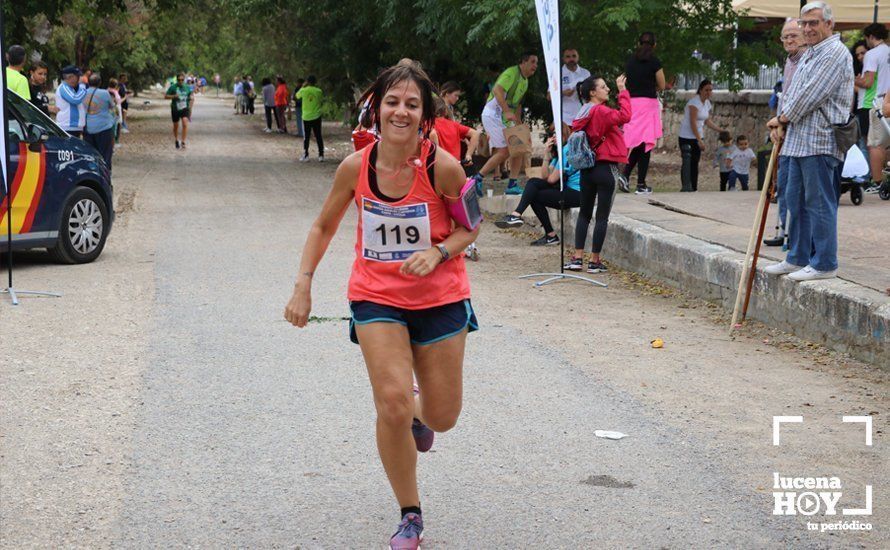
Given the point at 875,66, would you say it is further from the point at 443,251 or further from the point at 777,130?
the point at 443,251

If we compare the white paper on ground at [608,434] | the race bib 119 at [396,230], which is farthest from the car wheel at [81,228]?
the race bib 119 at [396,230]

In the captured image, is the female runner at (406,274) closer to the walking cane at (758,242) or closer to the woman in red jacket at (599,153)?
the walking cane at (758,242)

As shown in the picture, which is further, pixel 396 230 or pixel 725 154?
pixel 725 154

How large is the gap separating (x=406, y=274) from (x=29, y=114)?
806 centimetres

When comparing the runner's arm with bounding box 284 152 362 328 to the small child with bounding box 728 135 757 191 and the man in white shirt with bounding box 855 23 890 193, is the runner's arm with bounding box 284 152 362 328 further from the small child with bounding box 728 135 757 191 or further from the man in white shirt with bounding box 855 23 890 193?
the small child with bounding box 728 135 757 191

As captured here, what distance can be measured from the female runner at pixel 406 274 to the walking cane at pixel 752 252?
447 cm

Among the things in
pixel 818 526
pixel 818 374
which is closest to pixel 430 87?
pixel 818 526

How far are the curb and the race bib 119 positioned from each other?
4.04m

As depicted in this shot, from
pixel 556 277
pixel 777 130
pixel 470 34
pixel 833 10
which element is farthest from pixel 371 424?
pixel 833 10

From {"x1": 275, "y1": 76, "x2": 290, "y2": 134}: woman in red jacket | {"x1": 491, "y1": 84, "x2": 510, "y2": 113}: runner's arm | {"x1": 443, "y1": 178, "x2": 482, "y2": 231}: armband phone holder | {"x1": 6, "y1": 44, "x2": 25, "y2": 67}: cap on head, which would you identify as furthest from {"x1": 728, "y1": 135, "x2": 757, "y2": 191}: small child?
{"x1": 275, "y1": 76, "x2": 290, "y2": 134}: woman in red jacket

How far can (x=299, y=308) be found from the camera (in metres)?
4.49

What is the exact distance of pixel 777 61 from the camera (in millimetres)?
19328

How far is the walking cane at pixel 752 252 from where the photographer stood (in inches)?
335

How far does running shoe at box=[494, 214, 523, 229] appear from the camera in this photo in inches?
576
